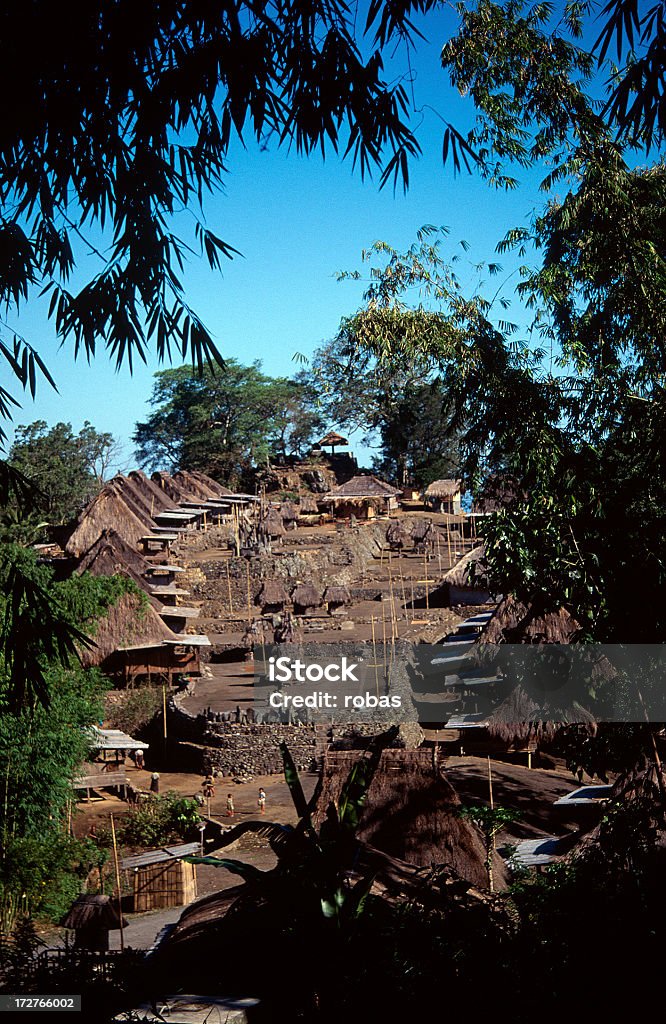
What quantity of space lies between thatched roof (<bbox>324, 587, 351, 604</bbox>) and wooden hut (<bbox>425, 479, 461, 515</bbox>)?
1319cm

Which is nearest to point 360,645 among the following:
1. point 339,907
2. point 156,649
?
point 156,649

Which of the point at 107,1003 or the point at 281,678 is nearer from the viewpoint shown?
the point at 107,1003

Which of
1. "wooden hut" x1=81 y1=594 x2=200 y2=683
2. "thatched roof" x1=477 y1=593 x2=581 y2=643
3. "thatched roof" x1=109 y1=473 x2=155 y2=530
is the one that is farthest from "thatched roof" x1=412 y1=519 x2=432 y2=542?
"thatched roof" x1=477 y1=593 x2=581 y2=643

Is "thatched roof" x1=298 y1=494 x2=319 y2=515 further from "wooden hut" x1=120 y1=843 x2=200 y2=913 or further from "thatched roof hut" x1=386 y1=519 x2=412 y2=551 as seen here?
"wooden hut" x1=120 y1=843 x2=200 y2=913

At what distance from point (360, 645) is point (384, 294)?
10.7 meters

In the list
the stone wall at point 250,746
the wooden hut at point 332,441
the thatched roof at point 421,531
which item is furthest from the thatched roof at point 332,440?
the stone wall at point 250,746

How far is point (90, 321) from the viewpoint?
396 centimetres

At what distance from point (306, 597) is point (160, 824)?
10.8m

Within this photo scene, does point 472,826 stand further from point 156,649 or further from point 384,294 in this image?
point 156,649

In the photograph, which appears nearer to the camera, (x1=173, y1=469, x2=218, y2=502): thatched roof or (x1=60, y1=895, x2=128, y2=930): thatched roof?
(x1=60, y1=895, x2=128, y2=930): thatched roof

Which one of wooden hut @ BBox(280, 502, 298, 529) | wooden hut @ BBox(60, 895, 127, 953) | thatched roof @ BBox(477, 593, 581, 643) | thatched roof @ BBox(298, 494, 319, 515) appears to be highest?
thatched roof @ BBox(298, 494, 319, 515)

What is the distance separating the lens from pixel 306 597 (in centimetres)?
2134

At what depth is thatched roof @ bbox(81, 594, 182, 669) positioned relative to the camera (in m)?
15.9

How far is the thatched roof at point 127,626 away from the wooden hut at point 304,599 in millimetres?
5391
